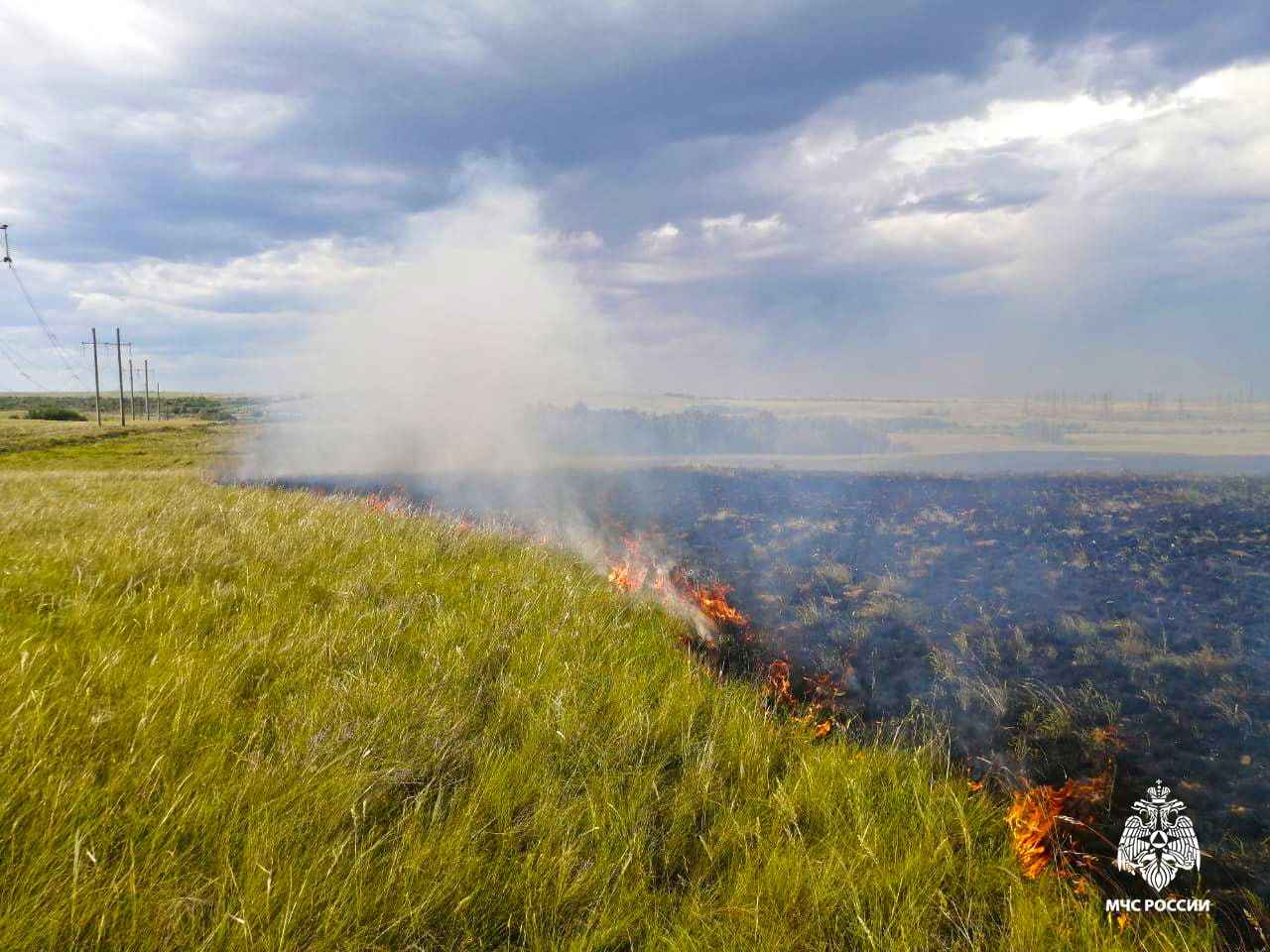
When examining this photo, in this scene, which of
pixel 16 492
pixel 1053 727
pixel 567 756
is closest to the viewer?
pixel 567 756

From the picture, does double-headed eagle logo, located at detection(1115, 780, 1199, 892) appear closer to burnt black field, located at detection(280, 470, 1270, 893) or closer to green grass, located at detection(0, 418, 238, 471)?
burnt black field, located at detection(280, 470, 1270, 893)

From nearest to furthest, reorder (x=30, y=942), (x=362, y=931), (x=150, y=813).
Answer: (x=30, y=942) → (x=362, y=931) → (x=150, y=813)

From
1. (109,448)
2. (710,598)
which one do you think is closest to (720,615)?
(710,598)

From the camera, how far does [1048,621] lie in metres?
6.63

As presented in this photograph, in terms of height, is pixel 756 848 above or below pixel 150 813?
below

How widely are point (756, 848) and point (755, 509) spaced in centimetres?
1268

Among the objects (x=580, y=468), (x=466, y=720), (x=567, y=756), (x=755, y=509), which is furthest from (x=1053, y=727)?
(x=580, y=468)

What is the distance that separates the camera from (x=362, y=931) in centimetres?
227

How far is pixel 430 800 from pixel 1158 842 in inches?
159

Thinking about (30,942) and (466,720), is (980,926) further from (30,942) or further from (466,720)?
(30,942)

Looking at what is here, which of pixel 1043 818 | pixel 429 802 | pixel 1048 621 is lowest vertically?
pixel 1043 818

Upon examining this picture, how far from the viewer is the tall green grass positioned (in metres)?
2.35

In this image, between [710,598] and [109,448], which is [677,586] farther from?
[109,448]

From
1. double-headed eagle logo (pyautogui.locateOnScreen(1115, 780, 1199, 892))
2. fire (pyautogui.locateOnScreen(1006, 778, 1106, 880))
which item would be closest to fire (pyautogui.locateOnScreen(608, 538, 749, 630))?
fire (pyautogui.locateOnScreen(1006, 778, 1106, 880))
